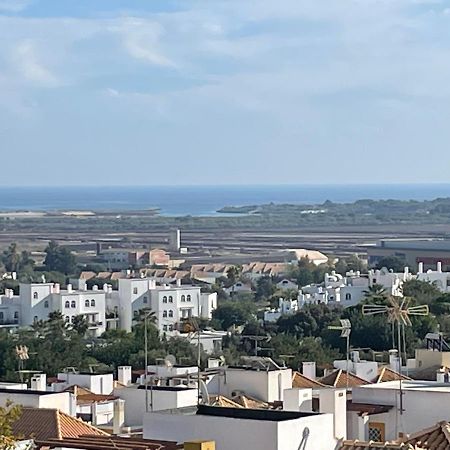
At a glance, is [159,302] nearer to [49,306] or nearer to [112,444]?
[49,306]

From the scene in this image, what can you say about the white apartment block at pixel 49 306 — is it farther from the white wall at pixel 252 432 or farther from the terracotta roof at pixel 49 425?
the white wall at pixel 252 432

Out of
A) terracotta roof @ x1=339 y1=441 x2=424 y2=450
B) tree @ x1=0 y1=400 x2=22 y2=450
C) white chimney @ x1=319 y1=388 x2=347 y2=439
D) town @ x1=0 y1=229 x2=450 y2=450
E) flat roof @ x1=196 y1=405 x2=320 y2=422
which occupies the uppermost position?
tree @ x1=0 y1=400 x2=22 y2=450

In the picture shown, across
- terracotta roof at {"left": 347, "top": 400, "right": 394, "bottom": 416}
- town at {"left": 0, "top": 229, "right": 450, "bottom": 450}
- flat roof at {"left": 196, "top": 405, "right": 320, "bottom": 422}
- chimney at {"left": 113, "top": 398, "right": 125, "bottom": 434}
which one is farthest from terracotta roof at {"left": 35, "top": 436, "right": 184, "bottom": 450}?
chimney at {"left": 113, "top": 398, "right": 125, "bottom": 434}

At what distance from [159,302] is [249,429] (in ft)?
199

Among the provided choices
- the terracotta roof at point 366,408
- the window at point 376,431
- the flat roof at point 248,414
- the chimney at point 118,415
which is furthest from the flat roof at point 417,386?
the flat roof at point 248,414

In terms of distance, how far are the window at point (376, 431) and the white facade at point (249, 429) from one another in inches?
129

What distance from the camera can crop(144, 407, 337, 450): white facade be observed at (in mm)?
18906

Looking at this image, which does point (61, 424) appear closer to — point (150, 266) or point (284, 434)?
point (284, 434)

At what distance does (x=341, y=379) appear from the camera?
107 feet

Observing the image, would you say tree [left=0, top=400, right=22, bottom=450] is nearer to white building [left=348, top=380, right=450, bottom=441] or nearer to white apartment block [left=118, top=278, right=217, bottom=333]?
white building [left=348, top=380, right=450, bottom=441]

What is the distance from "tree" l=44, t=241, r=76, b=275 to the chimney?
3812 inches

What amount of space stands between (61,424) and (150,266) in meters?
102

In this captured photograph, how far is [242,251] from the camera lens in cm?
16325

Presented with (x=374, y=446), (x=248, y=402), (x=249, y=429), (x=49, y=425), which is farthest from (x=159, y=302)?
(x=374, y=446)
